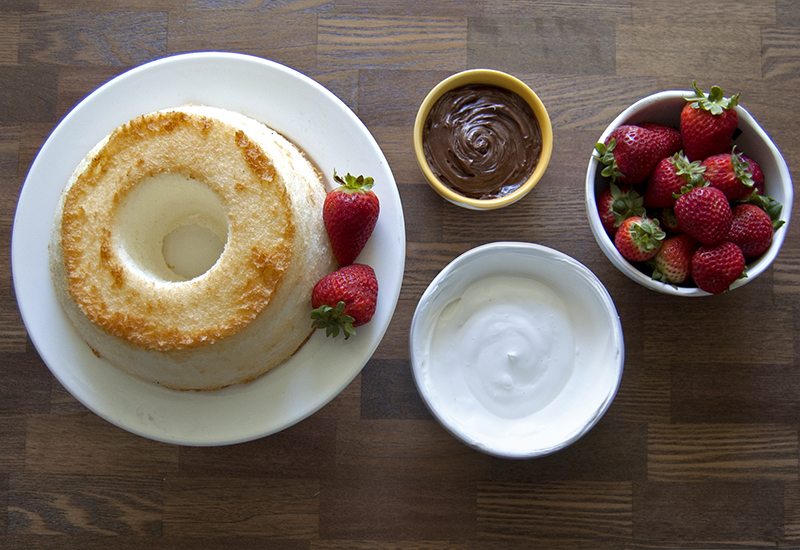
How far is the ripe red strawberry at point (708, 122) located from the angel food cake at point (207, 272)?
63 cm

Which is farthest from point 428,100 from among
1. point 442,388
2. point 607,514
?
point 607,514

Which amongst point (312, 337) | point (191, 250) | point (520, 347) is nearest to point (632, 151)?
point (520, 347)

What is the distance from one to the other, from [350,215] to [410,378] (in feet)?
1.43

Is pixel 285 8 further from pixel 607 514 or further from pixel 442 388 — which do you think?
pixel 607 514

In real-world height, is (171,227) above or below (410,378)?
above

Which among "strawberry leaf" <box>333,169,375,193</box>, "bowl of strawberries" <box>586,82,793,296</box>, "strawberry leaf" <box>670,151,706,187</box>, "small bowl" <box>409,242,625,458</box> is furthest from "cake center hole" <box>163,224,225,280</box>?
"strawberry leaf" <box>670,151,706,187</box>

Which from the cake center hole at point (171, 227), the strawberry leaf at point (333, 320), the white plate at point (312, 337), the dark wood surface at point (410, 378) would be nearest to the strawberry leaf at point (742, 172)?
the dark wood surface at point (410, 378)

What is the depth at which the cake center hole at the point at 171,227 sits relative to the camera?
3.32ft

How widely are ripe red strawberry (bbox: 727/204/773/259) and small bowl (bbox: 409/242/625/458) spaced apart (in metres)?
0.22

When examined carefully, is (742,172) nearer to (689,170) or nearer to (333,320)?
(689,170)

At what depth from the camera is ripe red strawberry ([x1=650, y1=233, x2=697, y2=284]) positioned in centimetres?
120

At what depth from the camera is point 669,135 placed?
1.23 meters

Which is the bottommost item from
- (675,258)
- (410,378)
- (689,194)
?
(410,378)

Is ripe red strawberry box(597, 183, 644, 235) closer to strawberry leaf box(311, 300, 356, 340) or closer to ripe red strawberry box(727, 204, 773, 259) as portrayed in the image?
ripe red strawberry box(727, 204, 773, 259)
